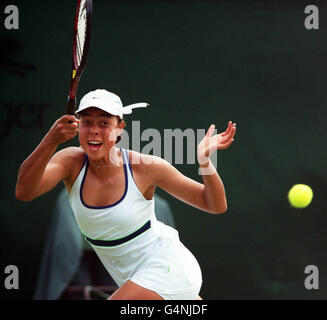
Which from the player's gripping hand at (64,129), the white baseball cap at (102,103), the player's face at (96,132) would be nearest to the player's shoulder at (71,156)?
the player's face at (96,132)

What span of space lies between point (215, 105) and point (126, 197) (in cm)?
146

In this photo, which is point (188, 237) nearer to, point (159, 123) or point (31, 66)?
point (159, 123)

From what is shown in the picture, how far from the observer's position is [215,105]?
11.8 feet

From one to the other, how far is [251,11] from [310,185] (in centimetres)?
123

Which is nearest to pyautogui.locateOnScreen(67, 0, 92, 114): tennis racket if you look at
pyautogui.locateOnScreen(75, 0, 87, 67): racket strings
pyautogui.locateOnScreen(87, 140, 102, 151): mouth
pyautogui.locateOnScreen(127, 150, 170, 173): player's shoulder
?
pyautogui.locateOnScreen(75, 0, 87, 67): racket strings

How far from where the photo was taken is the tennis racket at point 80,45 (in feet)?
6.57

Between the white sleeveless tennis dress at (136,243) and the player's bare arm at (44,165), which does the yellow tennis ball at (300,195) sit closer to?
the white sleeveless tennis dress at (136,243)

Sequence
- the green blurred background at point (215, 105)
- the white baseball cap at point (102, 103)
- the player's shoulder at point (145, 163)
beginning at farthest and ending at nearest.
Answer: the green blurred background at point (215, 105) → the player's shoulder at point (145, 163) → the white baseball cap at point (102, 103)

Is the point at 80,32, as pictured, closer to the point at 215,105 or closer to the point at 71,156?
the point at 71,156

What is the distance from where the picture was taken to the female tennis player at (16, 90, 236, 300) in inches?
89.0

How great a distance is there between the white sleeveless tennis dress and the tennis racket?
46 cm

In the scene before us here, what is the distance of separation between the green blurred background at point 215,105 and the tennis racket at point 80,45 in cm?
125

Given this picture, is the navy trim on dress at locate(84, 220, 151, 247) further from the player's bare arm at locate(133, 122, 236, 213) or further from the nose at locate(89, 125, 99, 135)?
the nose at locate(89, 125, 99, 135)

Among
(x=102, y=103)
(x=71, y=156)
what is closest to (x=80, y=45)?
(x=102, y=103)
